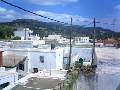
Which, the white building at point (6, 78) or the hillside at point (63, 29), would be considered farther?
the hillside at point (63, 29)

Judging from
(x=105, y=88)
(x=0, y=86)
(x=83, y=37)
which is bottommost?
(x=0, y=86)

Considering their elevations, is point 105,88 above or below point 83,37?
below

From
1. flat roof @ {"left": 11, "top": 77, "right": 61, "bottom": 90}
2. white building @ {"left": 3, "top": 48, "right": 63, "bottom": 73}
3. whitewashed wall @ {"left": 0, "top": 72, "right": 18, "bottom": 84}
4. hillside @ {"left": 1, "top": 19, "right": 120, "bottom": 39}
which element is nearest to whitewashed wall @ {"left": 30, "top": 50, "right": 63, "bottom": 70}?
white building @ {"left": 3, "top": 48, "right": 63, "bottom": 73}

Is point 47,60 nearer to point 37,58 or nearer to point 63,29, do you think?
point 37,58

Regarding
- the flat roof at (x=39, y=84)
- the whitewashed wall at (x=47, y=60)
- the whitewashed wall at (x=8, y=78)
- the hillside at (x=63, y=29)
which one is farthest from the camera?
the hillside at (x=63, y=29)

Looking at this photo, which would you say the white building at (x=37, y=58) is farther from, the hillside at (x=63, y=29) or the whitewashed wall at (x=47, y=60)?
the hillside at (x=63, y=29)

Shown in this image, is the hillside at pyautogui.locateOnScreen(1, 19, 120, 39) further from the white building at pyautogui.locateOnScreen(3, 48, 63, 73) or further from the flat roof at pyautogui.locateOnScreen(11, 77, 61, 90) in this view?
the flat roof at pyautogui.locateOnScreen(11, 77, 61, 90)

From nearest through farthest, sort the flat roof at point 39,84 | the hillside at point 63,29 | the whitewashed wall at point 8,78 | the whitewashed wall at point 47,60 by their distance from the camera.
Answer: the flat roof at point 39,84, the whitewashed wall at point 8,78, the whitewashed wall at point 47,60, the hillside at point 63,29

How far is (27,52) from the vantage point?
26547 millimetres

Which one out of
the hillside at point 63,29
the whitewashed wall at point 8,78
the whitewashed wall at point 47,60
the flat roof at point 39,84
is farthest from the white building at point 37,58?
the flat roof at point 39,84

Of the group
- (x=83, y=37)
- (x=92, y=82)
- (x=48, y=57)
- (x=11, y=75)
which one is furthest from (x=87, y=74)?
(x=83, y=37)

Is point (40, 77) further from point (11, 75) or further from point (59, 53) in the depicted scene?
point (59, 53)

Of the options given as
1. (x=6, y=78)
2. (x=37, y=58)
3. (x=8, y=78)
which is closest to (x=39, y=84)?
(x=6, y=78)

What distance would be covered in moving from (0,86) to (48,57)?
10.6m
